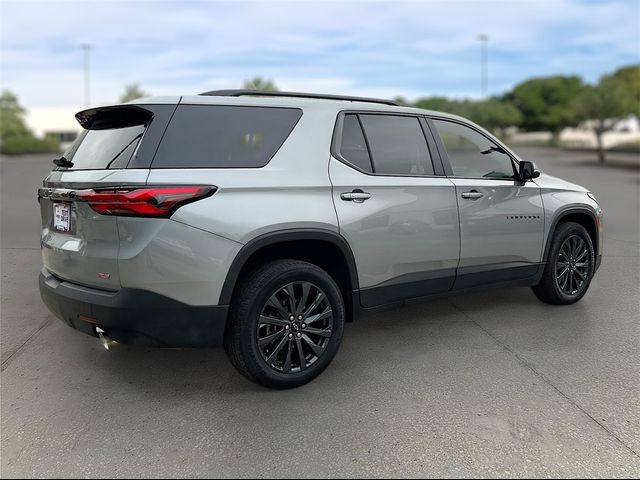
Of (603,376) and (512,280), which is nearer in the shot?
(603,376)

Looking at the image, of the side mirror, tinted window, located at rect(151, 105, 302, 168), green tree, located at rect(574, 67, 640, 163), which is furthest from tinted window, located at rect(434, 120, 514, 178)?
green tree, located at rect(574, 67, 640, 163)

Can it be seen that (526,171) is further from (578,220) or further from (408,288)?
(408,288)

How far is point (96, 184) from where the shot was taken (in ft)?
10.9

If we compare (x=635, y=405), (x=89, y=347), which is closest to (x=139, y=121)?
(x=89, y=347)

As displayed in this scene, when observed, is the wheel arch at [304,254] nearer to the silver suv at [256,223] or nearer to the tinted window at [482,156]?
the silver suv at [256,223]

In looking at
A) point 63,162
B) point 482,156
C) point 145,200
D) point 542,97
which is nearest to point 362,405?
point 145,200

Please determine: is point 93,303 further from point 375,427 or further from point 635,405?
point 635,405

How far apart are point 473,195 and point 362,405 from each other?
78.3 inches

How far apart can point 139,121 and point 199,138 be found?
0.38 meters

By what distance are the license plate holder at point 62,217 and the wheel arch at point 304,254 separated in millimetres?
1067

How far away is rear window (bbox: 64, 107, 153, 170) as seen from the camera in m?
3.46

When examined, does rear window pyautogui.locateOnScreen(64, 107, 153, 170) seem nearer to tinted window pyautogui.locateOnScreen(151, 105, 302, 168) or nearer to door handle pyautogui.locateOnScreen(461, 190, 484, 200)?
tinted window pyautogui.locateOnScreen(151, 105, 302, 168)

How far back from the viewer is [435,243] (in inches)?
172

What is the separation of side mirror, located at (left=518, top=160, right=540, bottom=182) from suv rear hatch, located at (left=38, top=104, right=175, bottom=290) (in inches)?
120
